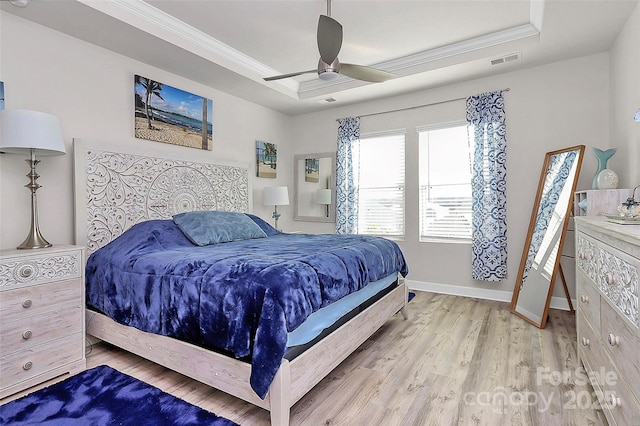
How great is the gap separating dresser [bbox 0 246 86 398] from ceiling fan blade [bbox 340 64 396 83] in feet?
8.09

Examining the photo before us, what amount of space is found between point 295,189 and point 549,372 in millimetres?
4006

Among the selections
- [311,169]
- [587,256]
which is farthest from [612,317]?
[311,169]

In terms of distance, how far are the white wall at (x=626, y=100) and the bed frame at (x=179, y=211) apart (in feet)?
7.00

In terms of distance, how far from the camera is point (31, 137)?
208 centimetres

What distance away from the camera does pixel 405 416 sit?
5.57 feet

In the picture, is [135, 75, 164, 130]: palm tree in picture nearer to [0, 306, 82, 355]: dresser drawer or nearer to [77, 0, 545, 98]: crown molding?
[77, 0, 545, 98]: crown molding

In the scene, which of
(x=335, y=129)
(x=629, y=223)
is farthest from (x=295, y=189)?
(x=629, y=223)

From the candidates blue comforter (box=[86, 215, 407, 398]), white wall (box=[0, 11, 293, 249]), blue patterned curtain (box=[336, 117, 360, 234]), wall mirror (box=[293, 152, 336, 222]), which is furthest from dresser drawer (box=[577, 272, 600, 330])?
white wall (box=[0, 11, 293, 249])

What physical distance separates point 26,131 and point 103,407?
1.80 meters

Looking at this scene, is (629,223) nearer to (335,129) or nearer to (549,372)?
(549,372)

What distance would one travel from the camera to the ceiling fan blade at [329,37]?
7.46 feet

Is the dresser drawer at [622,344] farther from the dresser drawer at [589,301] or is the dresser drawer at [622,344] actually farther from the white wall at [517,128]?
the white wall at [517,128]

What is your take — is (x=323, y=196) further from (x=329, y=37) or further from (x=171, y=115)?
(x=329, y=37)

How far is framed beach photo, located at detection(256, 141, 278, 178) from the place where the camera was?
4672mm
